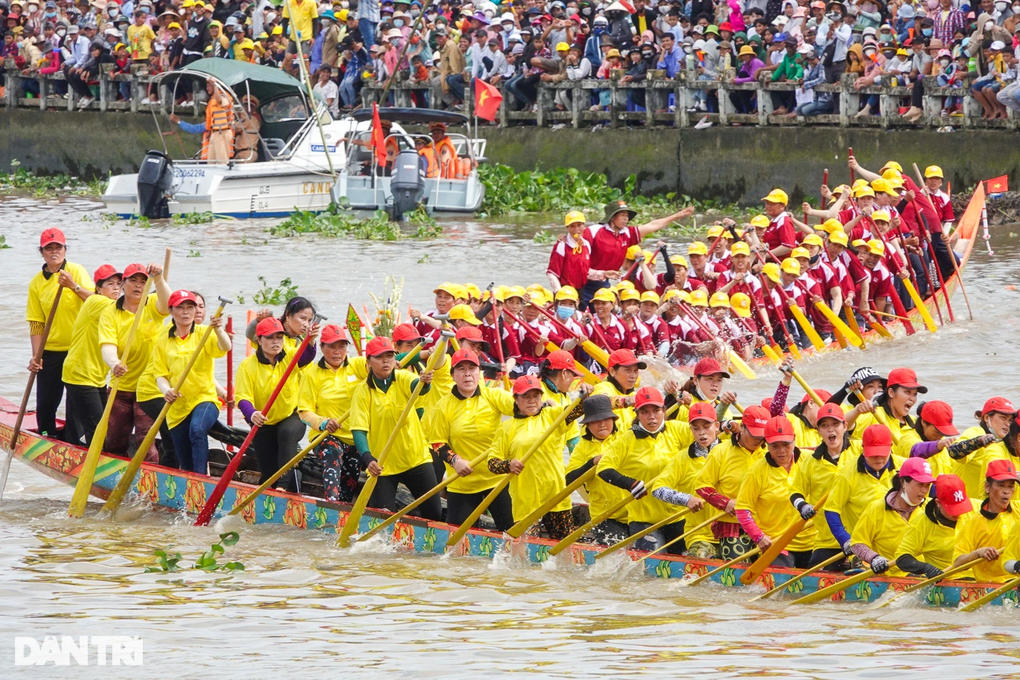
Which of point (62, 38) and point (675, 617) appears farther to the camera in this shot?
point (62, 38)

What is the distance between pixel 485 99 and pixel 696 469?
15.3 meters

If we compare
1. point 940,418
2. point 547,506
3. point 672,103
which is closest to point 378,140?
point 672,103

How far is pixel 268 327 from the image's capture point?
Answer: 10.2m

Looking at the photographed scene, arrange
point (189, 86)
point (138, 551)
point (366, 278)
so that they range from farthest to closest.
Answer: point (189, 86)
point (366, 278)
point (138, 551)

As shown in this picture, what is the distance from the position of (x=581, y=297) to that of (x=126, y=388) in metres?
5.60

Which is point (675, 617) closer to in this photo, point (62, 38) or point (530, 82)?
point (530, 82)

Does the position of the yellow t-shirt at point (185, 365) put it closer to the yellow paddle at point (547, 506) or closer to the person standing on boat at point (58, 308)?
the person standing on boat at point (58, 308)

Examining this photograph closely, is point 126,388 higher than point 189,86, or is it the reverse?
point 189,86

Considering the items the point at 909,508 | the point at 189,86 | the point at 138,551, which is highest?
the point at 189,86

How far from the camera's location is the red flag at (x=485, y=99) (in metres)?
23.6

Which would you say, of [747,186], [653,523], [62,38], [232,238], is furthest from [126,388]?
[62,38]

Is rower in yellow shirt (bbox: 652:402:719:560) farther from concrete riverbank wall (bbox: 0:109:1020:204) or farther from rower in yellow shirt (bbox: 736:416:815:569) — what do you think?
concrete riverbank wall (bbox: 0:109:1020:204)

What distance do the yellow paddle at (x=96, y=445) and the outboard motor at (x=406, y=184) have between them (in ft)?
44.6

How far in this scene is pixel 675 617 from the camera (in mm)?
8438
